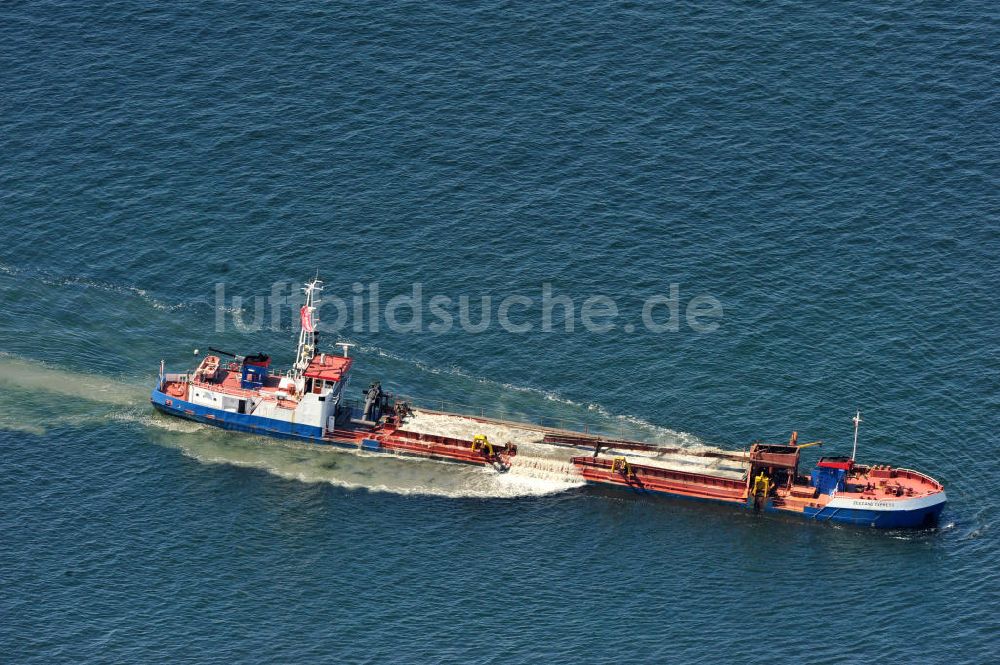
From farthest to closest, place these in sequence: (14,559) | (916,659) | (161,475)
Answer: (161,475), (14,559), (916,659)

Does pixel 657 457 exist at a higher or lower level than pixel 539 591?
higher

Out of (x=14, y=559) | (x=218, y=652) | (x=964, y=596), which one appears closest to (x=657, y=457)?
(x=964, y=596)

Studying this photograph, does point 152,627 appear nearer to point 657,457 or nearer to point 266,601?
point 266,601

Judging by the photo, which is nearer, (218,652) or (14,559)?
(218,652)

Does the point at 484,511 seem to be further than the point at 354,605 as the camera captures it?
Yes

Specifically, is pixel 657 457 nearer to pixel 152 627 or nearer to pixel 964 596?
pixel 964 596

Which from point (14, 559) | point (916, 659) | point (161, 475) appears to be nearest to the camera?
point (916, 659)

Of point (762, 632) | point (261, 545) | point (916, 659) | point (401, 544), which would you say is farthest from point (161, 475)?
point (916, 659)

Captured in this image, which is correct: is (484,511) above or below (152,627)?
above
